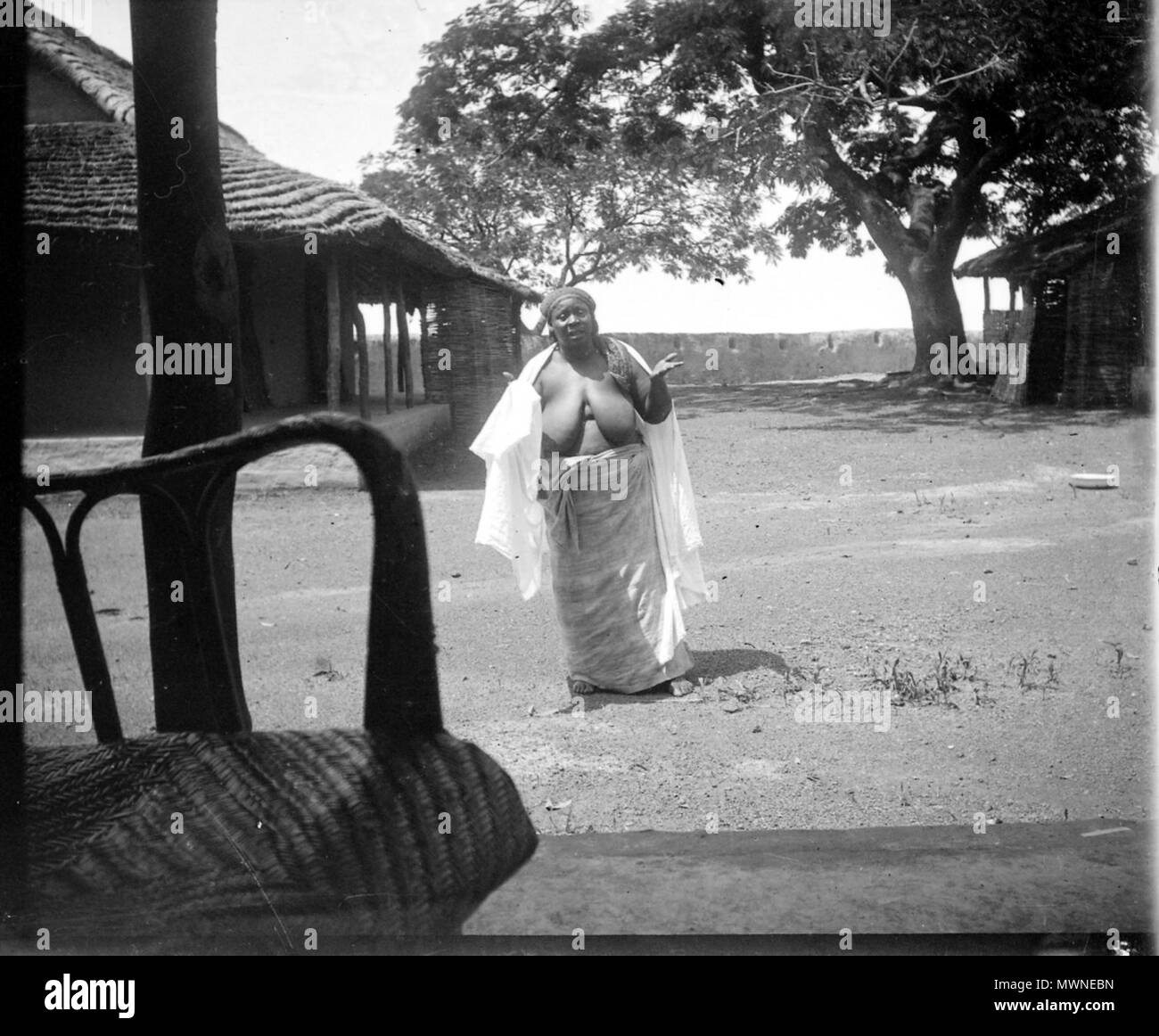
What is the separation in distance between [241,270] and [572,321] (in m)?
4.31

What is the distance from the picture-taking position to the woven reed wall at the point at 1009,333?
24.6 ft

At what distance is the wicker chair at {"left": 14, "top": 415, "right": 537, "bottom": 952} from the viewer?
109 inches

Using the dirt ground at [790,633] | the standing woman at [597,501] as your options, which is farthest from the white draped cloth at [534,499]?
the dirt ground at [790,633]

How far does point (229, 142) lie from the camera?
22.9 ft

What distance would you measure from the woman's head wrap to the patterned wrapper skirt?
546mm

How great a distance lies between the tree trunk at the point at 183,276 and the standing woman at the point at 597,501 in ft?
4.23

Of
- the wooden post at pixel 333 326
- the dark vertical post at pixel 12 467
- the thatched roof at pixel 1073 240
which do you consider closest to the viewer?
the dark vertical post at pixel 12 467

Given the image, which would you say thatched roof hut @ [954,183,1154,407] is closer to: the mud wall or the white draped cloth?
the mud wall

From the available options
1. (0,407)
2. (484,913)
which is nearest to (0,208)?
(0,407)

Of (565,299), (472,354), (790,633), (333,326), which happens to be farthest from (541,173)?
(333,326)

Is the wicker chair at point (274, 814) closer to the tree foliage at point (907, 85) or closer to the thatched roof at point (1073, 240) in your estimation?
the tree foliage at point (907, 85)

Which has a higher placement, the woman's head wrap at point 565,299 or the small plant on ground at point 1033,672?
the woman's head wrap at point 565,299

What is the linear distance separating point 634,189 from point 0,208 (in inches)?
87.1
